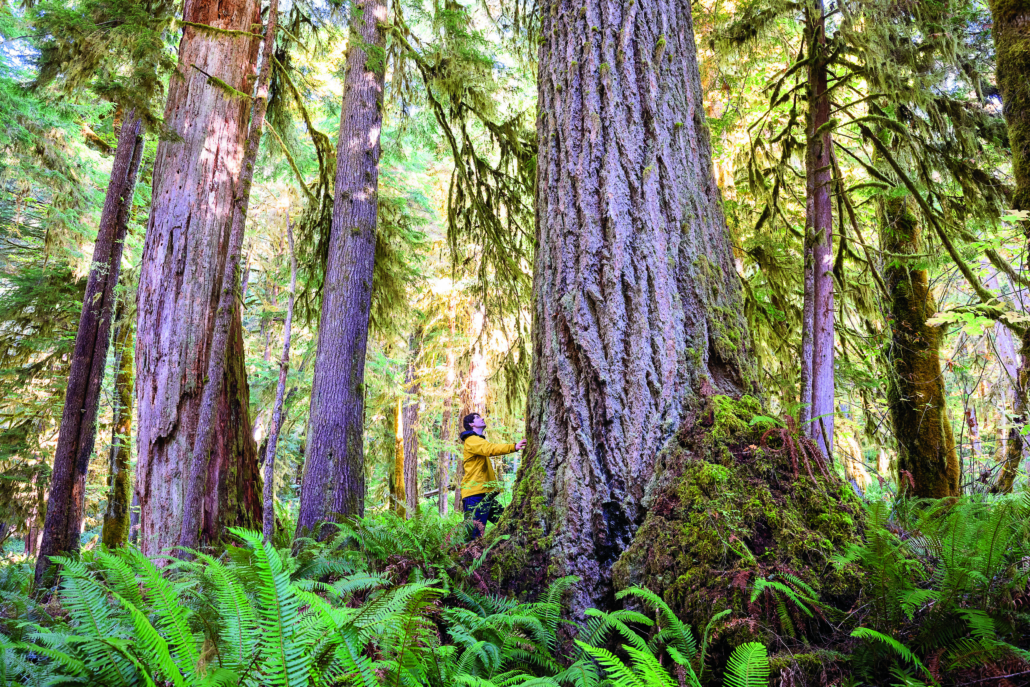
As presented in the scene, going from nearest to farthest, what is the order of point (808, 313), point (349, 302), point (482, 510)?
point (808, 313) < point (482, 510) < point (349, 302)

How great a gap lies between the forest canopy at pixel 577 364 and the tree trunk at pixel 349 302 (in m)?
0.04

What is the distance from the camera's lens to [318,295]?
762cm

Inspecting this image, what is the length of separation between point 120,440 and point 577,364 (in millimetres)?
9334

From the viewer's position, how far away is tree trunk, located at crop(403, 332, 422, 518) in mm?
13422

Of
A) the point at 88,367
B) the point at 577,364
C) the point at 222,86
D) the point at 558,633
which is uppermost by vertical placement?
the point at 222,86

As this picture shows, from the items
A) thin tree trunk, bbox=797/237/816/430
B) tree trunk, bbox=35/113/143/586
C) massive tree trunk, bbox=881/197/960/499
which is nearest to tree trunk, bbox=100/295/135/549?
tree trunk, bbox=35/113/143/586

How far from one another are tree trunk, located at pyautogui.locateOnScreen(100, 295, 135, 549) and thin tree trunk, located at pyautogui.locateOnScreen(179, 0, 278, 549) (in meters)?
5.63

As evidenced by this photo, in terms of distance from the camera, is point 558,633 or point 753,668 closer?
point 753,668

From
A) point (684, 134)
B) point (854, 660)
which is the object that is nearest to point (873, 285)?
point (684, 134)

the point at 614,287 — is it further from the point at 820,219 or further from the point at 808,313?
the point at 820,219

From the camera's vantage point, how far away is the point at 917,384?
6602mm

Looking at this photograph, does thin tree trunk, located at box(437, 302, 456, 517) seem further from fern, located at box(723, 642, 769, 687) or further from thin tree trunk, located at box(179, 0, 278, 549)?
fern, located at box(723, 642, 769, 687)

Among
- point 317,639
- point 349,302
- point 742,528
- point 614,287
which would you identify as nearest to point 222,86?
point 349,302

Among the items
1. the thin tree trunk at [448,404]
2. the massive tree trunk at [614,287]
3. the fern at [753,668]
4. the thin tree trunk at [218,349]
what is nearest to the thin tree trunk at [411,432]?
the thin tree trunk at [448,404]
